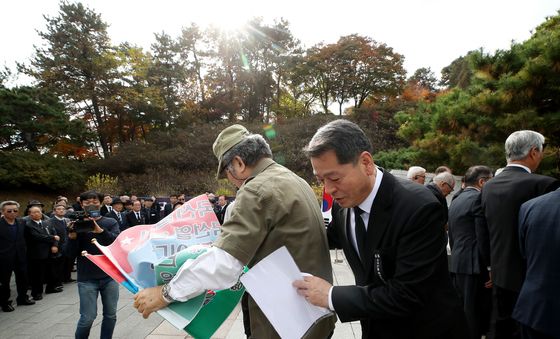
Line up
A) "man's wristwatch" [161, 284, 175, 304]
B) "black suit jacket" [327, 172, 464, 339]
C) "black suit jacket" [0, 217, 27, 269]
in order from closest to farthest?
1. "black suit jacket" [327, 172, 464, 339]
2. "man's wristwatch" [161, 284, 175, 304]
3. "black suit jacket" [0, 217, 27, 269]

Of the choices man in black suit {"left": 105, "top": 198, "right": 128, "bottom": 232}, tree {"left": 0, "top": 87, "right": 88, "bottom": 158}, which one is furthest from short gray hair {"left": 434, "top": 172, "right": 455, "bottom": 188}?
tree {"left": 0, "top": 87, "right": 88, "bottom": 158}

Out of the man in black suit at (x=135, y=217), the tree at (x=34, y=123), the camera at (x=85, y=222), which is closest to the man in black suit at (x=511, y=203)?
the camera at (x=85, y=222)

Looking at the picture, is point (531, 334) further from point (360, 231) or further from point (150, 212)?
point (150, 212)

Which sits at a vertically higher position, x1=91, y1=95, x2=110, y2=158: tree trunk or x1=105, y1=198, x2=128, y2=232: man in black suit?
x1=91, y1=95, x2=110, y2=158: tree trunk

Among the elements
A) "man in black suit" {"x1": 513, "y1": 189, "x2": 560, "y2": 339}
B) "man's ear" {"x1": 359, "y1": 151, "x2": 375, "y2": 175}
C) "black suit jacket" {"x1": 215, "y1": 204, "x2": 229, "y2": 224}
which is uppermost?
"man's ear" {"x1": 359, "y1": 151, "x2": 375, "y2": 175}

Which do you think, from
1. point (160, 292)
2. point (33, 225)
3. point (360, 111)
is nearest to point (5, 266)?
point (33, 225)

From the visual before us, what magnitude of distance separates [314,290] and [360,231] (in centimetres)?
31

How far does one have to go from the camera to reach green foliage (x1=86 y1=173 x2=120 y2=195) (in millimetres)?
18531

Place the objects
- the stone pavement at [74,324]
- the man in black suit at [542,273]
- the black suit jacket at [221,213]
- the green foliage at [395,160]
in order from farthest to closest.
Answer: the green foliage at [395,160], the black suit jacket at [221,213], the stone pavement at [74,324], the man in black suit at [542,273]

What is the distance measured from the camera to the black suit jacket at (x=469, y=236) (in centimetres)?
324

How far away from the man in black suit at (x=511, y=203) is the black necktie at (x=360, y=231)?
2009 millimetres

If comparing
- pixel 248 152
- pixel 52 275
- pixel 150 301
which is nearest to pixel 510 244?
pixel 248 152

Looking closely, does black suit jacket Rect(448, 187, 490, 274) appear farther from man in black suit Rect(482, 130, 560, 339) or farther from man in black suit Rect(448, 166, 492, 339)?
man in black suit Rect(482, 130, 560, 339)

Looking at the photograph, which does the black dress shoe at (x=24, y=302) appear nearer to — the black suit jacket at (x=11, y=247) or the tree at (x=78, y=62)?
the black suit jacket at (x=11, y=247)
